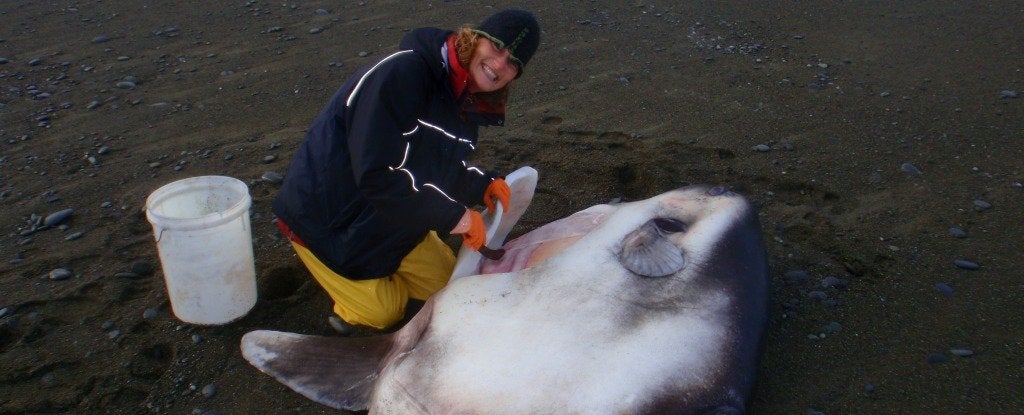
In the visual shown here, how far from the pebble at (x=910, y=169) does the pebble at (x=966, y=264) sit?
0.90 metres

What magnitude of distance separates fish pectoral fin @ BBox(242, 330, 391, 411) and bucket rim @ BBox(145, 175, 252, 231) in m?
0.52

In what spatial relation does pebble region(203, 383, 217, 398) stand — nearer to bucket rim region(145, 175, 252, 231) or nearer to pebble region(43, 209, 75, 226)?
bucket rim region(145, 175, 252, 231)

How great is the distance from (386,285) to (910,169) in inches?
124

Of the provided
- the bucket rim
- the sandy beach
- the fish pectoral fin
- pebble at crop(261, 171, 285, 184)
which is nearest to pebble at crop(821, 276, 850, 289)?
the sandy beach

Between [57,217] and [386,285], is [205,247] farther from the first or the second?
[57,217]

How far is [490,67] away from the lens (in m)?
3.09

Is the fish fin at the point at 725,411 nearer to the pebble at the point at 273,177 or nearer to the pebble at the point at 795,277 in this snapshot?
the pebble at the point at 795,277

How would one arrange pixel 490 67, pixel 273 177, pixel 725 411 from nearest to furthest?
pixel 725 411 < pixel 490 67 < pixel 273 177

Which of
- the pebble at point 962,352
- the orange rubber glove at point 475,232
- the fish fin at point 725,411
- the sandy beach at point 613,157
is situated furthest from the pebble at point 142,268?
the pebble at point 962,352

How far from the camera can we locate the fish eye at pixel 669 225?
327cm

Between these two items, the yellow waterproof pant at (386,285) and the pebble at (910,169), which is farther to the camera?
the pebble at (910,169)

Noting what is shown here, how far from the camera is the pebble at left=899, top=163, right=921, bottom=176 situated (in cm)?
451

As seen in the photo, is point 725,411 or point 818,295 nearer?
point 725,411

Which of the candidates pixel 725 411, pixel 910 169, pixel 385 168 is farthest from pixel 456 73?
pixel 910 169
